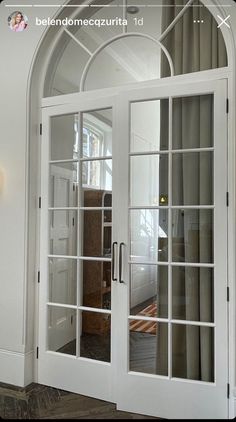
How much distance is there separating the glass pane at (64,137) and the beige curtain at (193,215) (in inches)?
32.5

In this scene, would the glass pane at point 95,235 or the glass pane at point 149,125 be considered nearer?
the glass pane at point 149,125

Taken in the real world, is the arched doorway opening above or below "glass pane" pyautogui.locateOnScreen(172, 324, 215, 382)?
above

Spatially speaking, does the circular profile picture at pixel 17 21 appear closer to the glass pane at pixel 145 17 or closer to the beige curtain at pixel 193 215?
the glass pane at pixel 145 17

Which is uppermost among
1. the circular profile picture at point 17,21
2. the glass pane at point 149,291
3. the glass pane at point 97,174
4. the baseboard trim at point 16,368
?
the circular profile picture at point 17,21

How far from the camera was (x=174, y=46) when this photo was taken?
2633mm

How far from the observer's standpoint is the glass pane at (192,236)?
242 centimetres

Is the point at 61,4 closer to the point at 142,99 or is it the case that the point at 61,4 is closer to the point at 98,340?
the point at 142,99

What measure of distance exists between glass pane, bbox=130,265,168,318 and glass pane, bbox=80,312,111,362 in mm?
307

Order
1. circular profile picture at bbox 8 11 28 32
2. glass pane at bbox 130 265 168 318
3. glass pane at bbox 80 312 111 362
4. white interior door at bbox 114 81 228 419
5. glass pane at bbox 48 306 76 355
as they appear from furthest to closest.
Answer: circular profile picture at bbox 8 11 28 32, glass pane at bbox 48 306 76 355, glass pane at bbox 80 312 111 362, glass pane at bbox 130 265 168 318, white interior door at bbox 114 81 228 419

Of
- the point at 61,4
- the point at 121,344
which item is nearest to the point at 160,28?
the point at 61,4

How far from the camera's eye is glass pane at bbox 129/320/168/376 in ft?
8.32

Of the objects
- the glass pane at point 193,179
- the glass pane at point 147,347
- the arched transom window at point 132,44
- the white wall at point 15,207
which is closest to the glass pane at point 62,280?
the white wall at point 15,207

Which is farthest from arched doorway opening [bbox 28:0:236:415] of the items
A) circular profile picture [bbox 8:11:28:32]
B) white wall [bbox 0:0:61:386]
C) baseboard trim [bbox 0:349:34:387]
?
circular profile picture [bbox 8:11:28:32]

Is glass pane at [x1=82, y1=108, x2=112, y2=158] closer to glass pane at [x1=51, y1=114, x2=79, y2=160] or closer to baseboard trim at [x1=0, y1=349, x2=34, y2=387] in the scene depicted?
glass pane at [x1=51, y1=114, x2=79, y2=160]
